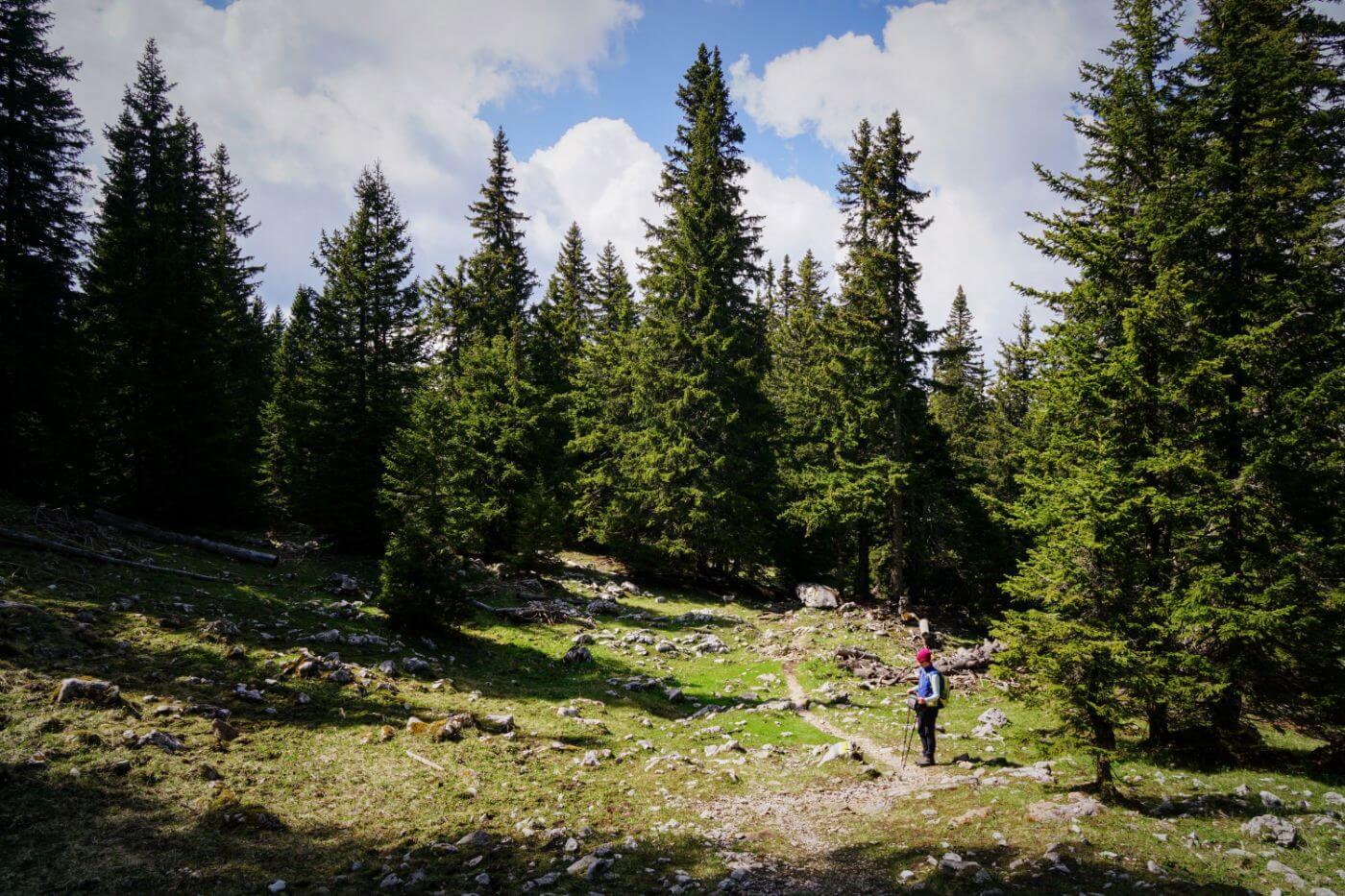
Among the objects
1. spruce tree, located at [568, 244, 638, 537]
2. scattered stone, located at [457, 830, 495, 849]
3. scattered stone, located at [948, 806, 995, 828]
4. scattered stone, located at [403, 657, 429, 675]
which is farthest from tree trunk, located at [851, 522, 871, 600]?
scattered stone, located at [457, 830, 495, 849]

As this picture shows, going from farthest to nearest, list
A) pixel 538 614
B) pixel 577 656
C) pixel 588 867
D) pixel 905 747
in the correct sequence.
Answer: pixel 538 614
pixel 577 656
pixel 905 747
pixel 588 867

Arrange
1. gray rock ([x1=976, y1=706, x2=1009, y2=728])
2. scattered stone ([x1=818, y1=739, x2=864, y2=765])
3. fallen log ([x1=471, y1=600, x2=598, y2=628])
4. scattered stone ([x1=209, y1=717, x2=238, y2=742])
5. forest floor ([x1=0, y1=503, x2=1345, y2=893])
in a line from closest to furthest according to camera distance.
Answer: forest floor ([x1=0, y1=503, x2=1345, y2=893])
scattered stone ([x1=209, y1=717, x2=238, y2=742])
scattered stone ([x1=818, y1=739, x2=864, y2=765])
gray rock ([x1=976, y1=706, x2=1009, y2=728])
fallen log ([x1=471, y1=600, x2=598, y2=628])

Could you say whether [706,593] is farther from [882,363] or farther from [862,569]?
[882,363]

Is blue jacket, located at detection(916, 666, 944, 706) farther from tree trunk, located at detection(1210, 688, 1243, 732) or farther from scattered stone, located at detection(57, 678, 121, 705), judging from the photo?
scattered stone, located at detection(57, 678, 121, 705)

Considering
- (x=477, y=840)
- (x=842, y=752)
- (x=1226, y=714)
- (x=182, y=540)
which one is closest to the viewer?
(x=477, y=840)

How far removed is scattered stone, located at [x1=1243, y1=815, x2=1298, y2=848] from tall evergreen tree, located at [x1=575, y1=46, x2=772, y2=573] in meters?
19.3

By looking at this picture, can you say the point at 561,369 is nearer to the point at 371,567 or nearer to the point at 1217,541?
the point at 371,567

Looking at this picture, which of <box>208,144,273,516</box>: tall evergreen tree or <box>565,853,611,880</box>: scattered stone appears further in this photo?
<box>208,144,273,516</box>: tall evergreen tree

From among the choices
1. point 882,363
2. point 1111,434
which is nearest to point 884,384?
point 882,363

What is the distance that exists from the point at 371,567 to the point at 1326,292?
27844mm

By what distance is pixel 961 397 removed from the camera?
46.7 meters

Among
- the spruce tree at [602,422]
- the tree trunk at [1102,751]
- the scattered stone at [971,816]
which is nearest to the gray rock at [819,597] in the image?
the spruce tree at [602,422]

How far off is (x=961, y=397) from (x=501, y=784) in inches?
1849

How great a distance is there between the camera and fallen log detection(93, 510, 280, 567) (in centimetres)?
1748
